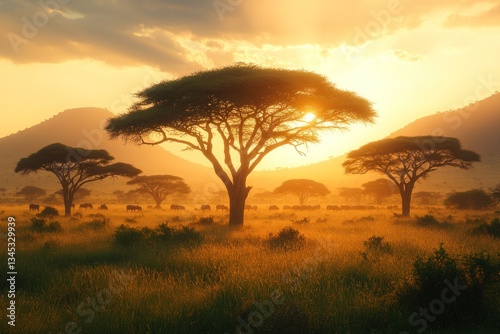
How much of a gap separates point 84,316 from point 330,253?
656 cm

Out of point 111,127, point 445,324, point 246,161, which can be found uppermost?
point 111,127

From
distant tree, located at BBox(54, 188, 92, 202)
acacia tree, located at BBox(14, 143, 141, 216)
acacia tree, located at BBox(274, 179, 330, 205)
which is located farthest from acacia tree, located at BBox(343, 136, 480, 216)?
distant tree, located at BBox(54, 188, 92, 202)

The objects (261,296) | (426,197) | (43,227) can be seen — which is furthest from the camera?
(426,197)

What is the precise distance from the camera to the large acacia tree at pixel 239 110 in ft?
57.6

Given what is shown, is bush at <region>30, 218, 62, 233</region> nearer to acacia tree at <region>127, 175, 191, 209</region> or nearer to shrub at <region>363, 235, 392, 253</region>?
shrub at <region>363, 235, 392, 253</region>

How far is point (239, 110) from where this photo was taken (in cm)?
1900

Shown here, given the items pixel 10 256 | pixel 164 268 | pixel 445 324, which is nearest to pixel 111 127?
pixel 10 256

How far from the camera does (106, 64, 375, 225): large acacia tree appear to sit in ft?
57.6

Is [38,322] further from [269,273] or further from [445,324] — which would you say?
[445,324]

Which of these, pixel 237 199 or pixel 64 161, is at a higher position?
pixel 64 161

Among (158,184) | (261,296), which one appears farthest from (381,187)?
(261,296)

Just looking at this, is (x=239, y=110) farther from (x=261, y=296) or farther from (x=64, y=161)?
(x=64, y=161)

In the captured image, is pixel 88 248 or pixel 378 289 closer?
pixel 378 289

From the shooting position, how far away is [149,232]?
1403 cm
